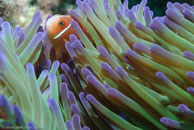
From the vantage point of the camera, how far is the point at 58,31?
1.74 meters

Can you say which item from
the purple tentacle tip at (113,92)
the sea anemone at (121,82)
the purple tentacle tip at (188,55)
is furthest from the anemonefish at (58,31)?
the purple tentacle tip at (188,55)

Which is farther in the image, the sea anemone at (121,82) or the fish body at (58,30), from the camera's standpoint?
the fish body at (58,30)

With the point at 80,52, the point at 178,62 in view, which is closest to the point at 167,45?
the point at 178,62

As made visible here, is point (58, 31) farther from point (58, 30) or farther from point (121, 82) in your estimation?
point (121, 82)

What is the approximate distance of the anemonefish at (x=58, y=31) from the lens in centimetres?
170

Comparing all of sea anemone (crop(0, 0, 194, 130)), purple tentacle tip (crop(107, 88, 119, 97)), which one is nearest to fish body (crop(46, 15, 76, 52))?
sea anemone (crop(0, 0, 194, 130))

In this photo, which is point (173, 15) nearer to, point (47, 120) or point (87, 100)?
point (87, 100)

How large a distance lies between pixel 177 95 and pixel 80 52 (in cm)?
58

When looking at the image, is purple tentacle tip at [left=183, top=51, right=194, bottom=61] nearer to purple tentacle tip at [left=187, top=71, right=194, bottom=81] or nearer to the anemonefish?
purple tentacle tip at [left=187, top=71, right=194, bottom=81]

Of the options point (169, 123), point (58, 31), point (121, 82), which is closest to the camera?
point (169, 123)

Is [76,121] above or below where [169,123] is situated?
above

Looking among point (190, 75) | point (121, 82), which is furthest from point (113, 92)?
point (190, 75)

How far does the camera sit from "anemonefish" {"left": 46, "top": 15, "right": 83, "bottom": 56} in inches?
67.1

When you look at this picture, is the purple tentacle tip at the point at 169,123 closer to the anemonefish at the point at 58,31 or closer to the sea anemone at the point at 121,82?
the sea anemone at the point at 121,82
